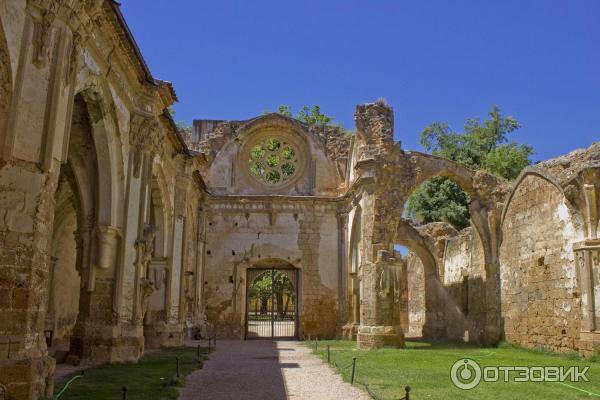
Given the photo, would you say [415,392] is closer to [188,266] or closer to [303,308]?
[188,266]

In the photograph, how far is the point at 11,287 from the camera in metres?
6.30

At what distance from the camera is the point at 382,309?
15.6 metres

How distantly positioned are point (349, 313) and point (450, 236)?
492 cm

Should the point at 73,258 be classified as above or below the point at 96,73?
below

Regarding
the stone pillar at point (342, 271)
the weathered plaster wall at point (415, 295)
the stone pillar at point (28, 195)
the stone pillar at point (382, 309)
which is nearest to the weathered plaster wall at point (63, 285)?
the stone pillar at point (382, 309)

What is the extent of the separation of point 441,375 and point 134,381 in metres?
4.68

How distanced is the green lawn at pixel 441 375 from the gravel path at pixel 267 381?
0.39 m

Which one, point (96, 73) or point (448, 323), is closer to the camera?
point (96, 73)

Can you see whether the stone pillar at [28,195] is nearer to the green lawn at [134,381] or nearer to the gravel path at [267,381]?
the green lawn at [134,381]

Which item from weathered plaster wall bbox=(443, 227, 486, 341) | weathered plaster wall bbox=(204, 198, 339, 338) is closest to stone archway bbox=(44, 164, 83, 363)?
weathered plaster wall bbox=(204, 198, 339, 338)

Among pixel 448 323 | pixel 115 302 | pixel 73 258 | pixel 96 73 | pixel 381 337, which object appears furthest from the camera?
pixel 448 323

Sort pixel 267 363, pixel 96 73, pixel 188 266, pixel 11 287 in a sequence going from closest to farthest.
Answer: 1. pixel 11 287
2. pixel 96 73
3. pixel 267 363
4. pixel 188 266

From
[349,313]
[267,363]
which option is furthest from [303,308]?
[267,363]

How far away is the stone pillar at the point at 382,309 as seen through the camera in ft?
50.5
